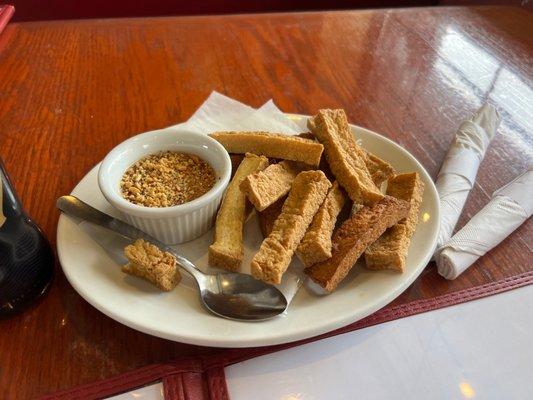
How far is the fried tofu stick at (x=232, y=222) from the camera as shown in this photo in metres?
0.71

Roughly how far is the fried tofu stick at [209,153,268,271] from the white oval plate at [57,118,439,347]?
0.07 meters

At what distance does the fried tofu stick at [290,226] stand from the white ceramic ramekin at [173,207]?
0.12 meters

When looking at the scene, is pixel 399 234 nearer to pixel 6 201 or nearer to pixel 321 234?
pixel 321 234

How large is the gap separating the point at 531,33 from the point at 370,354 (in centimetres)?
160

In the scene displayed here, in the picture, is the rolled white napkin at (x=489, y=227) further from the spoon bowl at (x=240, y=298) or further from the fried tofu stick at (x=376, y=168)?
the spoon bowl at (x=240, y=298)

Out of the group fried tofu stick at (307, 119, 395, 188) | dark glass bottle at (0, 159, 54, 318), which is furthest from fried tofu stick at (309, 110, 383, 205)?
dark glass bottle at (0, 159, 54, 318)

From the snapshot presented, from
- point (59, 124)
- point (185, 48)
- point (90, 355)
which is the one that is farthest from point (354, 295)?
point (185, 48)

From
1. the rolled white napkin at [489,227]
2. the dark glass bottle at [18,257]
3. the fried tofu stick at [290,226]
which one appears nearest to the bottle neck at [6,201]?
the dark glass bottle at [18,257]

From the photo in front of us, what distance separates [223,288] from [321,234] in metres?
0.17

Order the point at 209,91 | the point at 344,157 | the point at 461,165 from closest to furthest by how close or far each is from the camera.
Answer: the point at 344,157, the point at 461,165, the point at 209,91

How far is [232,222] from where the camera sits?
0.77m

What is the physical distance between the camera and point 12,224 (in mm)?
632

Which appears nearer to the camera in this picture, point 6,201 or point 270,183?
point 6,201

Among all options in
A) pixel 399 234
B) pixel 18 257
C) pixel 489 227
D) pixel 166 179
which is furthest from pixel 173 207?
pixel 489 227
